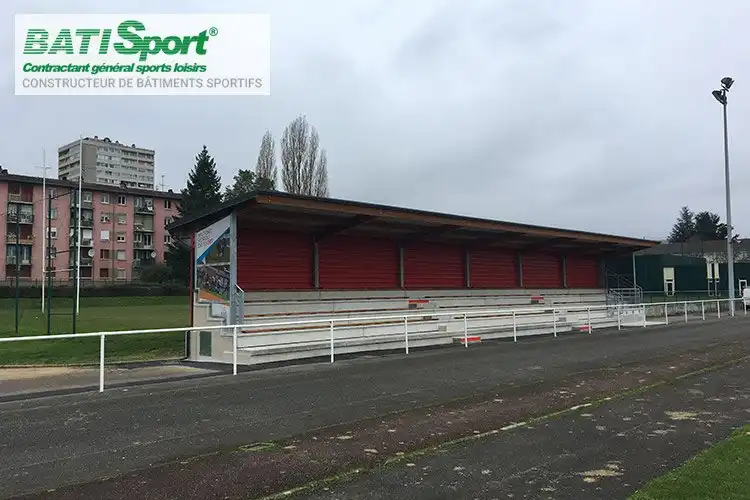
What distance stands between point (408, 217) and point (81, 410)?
1109 centimetres

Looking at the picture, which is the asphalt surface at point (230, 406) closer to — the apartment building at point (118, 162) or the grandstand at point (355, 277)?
the grandstand at point (355, 277)

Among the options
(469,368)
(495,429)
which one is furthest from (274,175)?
(495,429)

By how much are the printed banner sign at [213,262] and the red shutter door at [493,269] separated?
10779 mm

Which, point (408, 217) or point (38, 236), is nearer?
point (408, 217)

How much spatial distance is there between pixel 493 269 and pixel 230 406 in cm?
1716

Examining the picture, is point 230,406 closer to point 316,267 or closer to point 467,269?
point 316,267

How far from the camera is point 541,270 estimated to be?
85.1ft

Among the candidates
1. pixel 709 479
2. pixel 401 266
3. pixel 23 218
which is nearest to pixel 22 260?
pixel 23 218

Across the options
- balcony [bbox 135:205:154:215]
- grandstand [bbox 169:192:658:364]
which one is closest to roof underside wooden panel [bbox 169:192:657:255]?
grandstand [bbox 169:192:658:364]

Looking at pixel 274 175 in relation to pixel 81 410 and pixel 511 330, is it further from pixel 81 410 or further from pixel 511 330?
pixel 81 410

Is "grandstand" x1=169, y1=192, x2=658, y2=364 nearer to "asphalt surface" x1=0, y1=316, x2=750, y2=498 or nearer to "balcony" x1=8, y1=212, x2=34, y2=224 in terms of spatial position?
"asphalt surface" x1=0, y1=316, x2=750, y2=498

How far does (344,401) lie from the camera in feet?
28.0

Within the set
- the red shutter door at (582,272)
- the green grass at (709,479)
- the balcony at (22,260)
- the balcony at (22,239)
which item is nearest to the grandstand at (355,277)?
the red shutter door at (582,272)

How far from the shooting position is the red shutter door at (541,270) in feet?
82.9
